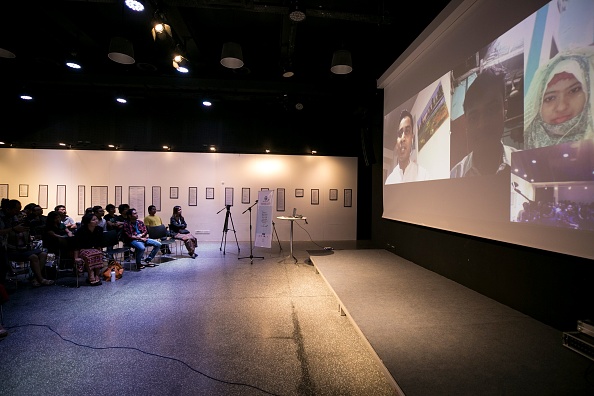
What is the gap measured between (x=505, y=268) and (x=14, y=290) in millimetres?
7221

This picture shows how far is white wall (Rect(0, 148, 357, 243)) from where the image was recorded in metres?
8.65

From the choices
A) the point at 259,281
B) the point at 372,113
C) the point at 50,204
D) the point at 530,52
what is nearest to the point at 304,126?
the point at 372,113

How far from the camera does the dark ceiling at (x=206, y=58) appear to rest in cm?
486

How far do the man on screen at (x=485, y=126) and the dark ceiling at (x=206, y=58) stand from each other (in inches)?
72.2

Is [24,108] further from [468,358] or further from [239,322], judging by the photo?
[468,358]

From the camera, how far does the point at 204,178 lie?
9.15 metres

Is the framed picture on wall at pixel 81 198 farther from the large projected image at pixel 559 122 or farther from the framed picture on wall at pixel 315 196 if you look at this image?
the large projected image at pixel 559 122

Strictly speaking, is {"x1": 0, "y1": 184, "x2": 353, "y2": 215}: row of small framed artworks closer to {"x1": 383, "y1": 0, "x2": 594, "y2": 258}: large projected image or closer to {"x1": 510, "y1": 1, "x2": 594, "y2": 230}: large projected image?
{"x1": 383, "y1": 0, "x2": 594, "y2": 258}: large projected image

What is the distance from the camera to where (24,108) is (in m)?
8.23

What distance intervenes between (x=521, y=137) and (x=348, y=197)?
6870mm

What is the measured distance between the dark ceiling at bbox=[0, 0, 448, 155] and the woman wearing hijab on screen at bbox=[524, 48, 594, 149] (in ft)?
8.41

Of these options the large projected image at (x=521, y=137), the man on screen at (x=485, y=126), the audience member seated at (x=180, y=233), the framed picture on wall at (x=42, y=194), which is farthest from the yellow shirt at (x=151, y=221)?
the man on screen at (x=485, y=126)

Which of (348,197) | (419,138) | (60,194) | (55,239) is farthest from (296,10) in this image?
(60,194)

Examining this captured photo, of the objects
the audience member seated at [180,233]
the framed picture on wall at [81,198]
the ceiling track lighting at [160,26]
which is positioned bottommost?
the audience member seated at [180,233]
